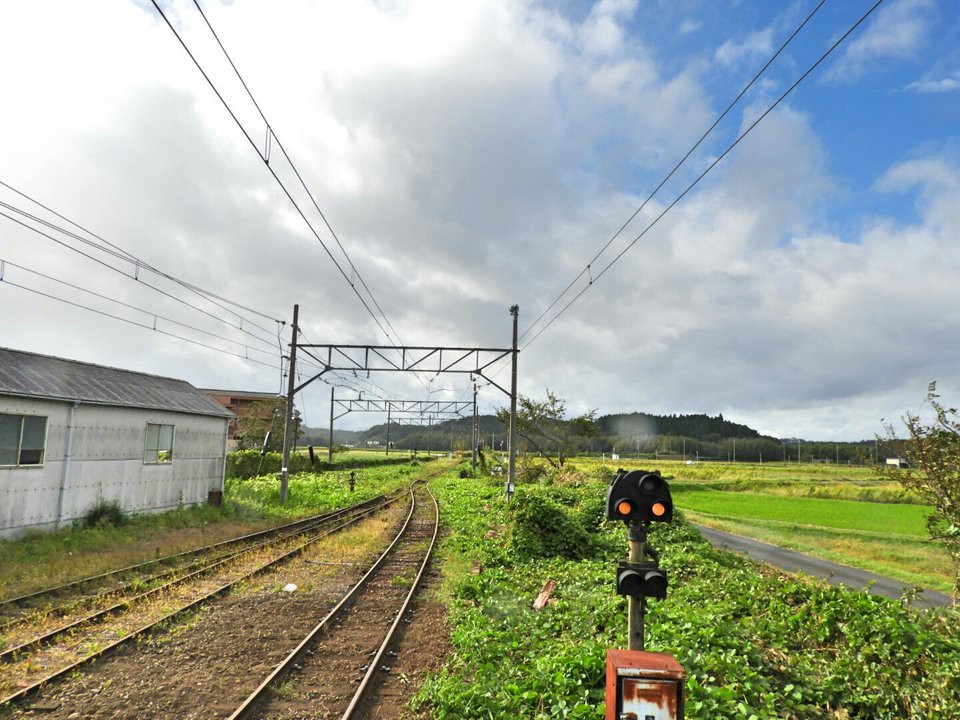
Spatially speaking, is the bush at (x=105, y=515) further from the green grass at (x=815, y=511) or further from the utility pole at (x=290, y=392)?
the green grass at (x=815, y=511)

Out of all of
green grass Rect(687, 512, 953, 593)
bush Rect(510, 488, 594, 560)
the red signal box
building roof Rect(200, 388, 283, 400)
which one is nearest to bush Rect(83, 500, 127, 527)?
bush Rect(510, 488, 594, 560)

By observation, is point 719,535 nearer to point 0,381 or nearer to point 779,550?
point 779,550

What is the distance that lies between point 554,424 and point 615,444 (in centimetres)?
10219

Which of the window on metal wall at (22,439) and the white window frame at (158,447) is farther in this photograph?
the white window frame at (158,447)

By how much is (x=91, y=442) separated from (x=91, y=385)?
236 centimetres

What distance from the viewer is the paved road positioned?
17281mm

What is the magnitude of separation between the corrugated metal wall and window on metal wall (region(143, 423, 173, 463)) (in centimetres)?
25

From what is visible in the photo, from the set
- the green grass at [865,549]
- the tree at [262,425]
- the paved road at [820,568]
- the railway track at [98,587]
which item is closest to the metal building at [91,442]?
the railway track at [98,587]

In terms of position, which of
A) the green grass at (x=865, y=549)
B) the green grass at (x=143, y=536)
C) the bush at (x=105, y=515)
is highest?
the bush at (x=105, y=515)

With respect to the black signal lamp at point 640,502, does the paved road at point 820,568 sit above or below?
below

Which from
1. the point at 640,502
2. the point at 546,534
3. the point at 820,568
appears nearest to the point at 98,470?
the point at 546,534

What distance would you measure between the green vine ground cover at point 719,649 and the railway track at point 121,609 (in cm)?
503

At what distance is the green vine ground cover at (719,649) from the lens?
6.10m

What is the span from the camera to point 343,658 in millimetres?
8805
